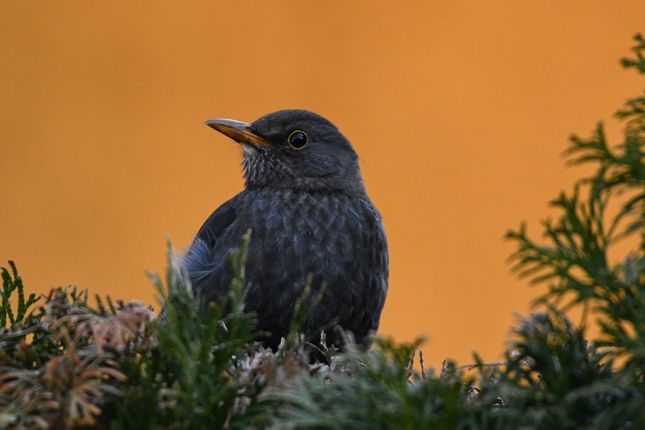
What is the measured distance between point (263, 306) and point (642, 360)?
1.29m

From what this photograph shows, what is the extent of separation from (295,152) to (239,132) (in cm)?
21

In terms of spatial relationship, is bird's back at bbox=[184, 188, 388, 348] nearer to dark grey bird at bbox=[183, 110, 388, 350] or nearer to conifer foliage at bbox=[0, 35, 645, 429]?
dark grey bird at bbox=[183, 110, 388, 350]

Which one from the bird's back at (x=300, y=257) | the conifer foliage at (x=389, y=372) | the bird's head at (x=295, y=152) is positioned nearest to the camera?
the conifer foliage at (x=389, y=372)

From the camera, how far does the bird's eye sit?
2.64m

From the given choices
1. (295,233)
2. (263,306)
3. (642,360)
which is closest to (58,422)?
(642,360)

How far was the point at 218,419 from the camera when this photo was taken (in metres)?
0.81

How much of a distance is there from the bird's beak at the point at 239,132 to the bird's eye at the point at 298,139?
0.27 ft

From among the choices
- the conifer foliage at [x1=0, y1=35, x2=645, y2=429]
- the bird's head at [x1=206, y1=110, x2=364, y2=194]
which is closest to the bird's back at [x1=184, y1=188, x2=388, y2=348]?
the bird's head at [x1=206, y1=110, x2=364, y2=194]

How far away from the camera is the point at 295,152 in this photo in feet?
8.56

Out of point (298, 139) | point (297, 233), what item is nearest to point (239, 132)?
point (298, 139)

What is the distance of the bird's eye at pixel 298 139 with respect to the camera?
2.64 m

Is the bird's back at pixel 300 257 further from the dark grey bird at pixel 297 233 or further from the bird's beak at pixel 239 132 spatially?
the bird's beak at pixel 239 132

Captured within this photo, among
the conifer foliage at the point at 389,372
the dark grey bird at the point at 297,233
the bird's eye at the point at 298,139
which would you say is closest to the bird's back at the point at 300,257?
the dark grey bird at the point at 297,233

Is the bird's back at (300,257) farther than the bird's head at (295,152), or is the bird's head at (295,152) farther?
the bird's head at (295,152)
